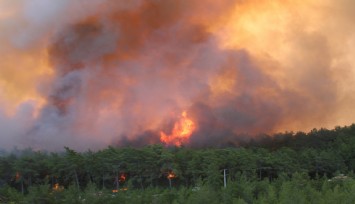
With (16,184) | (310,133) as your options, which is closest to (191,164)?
(16,184)

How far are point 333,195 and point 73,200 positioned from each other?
44.5 feet

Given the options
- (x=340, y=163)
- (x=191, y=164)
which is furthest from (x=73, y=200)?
(x=340, y=163)

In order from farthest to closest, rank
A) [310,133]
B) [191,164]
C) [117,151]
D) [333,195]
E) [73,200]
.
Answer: [310,133] < [117,151] < [191,164] < [333,195] < [73,200]

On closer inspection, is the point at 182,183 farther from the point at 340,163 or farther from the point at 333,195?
the point at 333,195

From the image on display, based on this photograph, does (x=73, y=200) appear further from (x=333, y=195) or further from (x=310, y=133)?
(x=310, y=133)

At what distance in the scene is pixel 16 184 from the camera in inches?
2131

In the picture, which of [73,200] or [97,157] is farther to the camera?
[97,157]

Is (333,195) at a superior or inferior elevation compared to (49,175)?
inferior

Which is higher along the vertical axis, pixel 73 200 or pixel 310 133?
pixel 310 133

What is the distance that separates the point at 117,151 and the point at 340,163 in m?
27.5

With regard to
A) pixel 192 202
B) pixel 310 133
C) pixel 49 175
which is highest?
pixel 310 133

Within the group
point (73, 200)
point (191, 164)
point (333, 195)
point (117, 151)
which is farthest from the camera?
point (117, 151)

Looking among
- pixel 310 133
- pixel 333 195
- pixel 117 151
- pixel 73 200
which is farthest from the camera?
pixel 310 133

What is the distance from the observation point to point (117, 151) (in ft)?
188
